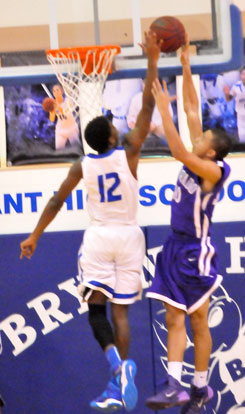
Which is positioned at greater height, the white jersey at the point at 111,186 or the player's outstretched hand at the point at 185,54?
the player's outstretched hand at the point at 185,54

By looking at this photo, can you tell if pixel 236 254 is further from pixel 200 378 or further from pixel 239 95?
pixel 200 378

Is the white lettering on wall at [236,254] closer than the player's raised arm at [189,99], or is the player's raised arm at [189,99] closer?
the player's raised arm at [189,99]

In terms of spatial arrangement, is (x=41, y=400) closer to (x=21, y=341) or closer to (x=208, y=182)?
(x=21, y=341)

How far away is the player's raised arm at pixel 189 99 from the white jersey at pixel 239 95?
1837 millimetres

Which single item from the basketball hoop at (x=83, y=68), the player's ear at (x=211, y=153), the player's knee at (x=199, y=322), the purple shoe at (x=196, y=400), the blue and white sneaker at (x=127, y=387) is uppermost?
the basketball hoop at (x=83, y=68)

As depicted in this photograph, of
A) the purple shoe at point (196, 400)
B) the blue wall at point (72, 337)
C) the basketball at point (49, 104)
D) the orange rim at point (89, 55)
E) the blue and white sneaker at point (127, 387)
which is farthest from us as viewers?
the basketball at point (49, 104)

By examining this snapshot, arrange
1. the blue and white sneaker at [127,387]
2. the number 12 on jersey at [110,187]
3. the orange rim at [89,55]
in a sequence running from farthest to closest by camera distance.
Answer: the orange rim at [89,55] → the number 12 on jersey at [110,187] → the blue and white sneaker at [127,387]

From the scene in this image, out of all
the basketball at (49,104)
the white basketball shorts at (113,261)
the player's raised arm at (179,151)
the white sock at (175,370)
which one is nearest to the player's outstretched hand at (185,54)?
the player's raised arm at (179,151)

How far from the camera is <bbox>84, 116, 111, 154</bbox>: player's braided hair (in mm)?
5883

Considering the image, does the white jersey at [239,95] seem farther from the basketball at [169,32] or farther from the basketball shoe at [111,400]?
the basketball shoe at [111,400]

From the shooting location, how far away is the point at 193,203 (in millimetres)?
5953

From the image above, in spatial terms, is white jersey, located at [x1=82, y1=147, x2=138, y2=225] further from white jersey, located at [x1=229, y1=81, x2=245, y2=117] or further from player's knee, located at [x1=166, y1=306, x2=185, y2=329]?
white jersey, located at [x1=229, y1=81, x2=245, y2=117]

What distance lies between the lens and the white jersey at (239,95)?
8.07 m

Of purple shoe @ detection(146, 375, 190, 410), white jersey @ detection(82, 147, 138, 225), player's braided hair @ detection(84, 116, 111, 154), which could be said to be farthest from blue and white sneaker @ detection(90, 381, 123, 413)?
player's braided hair @ detection(84, 116, 111, 154)
